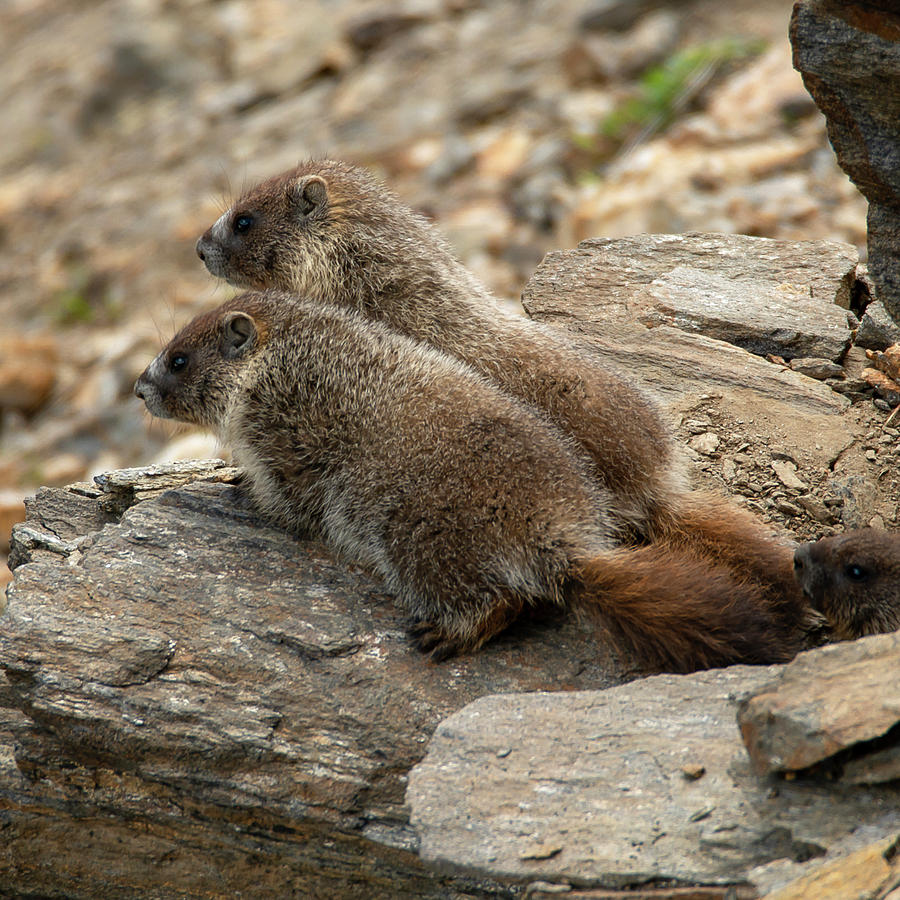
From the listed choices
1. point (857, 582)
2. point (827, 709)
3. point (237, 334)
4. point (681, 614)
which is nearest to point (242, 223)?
point (237, 334)

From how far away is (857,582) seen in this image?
4738 mm

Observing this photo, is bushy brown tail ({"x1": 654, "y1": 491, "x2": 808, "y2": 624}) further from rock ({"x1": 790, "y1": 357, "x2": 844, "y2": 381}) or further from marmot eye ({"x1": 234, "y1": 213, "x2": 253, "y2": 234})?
marmot eye ({"x1": 234, "y1": 213, "x2": 253, "y2": 234})

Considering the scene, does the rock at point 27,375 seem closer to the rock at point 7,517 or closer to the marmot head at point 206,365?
the rock at point 7,517

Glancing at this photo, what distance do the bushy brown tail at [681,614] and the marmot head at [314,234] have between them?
2.52 meters

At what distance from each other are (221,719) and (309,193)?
3.40m

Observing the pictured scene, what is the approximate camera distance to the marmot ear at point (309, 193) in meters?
6.85

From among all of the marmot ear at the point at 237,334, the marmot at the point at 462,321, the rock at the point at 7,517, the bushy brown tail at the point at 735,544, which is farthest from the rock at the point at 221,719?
the rock at the point at 7,517

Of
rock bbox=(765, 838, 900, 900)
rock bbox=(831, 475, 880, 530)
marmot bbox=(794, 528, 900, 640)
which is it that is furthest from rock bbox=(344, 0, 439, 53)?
rock bbox=(765, 838, 900, 900)

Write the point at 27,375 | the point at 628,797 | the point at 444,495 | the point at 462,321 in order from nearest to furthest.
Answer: the point at 628,797
the point at 444,495
the point at 462,321
the point at 27,375

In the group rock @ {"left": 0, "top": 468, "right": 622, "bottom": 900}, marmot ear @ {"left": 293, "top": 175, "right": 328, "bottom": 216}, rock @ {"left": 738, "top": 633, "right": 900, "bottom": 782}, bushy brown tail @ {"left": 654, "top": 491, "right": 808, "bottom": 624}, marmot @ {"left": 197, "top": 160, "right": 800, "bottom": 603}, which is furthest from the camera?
marmot ear @ {"left": 293, "top": 175, "right": 328, "bottom": 216}

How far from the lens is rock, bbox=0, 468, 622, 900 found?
4.53 meters

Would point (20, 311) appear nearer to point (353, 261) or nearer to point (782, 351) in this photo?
point (353, 261)

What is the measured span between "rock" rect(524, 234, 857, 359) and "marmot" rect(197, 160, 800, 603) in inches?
44.6

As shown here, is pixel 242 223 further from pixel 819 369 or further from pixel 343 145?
pixel 343 145
